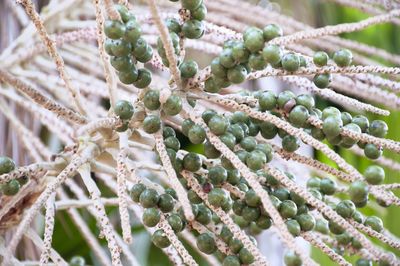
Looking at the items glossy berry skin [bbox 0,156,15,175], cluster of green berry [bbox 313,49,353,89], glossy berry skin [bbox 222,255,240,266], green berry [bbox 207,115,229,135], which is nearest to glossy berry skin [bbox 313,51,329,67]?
cluster of green berry [bbox 313,49,353,89]

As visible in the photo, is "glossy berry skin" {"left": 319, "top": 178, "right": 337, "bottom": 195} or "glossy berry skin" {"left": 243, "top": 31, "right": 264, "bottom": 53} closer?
"glossy berry skin" {"left": 243, "top": 31, "right": 264, "bottom": 53}

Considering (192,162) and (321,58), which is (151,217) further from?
(321,58)

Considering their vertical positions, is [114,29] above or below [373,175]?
above

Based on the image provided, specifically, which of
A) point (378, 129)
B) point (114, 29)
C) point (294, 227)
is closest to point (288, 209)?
point (294, 227)

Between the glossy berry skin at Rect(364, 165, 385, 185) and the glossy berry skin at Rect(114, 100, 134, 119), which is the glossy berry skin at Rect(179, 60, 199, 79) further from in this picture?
the glossy berry skin at Rect(364, 165, 385, 185)

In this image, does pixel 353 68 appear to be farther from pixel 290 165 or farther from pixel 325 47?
pixel 325 47

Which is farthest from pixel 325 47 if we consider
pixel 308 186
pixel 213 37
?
pixel 308 186
